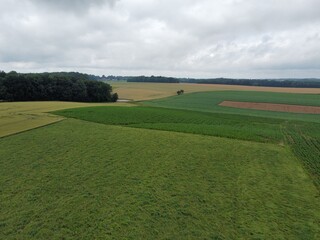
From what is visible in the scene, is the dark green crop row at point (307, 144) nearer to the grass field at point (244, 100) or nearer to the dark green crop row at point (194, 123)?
the dark green crop row at point (194, 123)

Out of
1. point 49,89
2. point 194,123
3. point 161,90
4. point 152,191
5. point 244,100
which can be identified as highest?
point 49,89

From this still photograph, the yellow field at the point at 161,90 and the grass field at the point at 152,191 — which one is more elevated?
the yellow field at the point at 161,90

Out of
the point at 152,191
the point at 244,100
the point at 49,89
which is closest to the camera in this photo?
the point at 152,191

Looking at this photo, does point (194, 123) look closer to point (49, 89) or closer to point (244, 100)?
point (244, 100)

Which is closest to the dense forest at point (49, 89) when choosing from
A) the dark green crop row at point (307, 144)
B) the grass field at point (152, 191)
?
the grass field at point (152, 191)

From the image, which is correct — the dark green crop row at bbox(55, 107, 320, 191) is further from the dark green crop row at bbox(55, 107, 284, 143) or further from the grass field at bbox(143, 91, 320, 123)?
the grass field at bbox(143, 91, 320, 123)

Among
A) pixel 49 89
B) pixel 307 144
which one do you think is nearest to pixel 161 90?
pixel 49 89

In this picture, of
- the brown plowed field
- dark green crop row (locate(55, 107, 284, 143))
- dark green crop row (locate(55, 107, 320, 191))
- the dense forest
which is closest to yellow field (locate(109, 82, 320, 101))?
the dense forest
